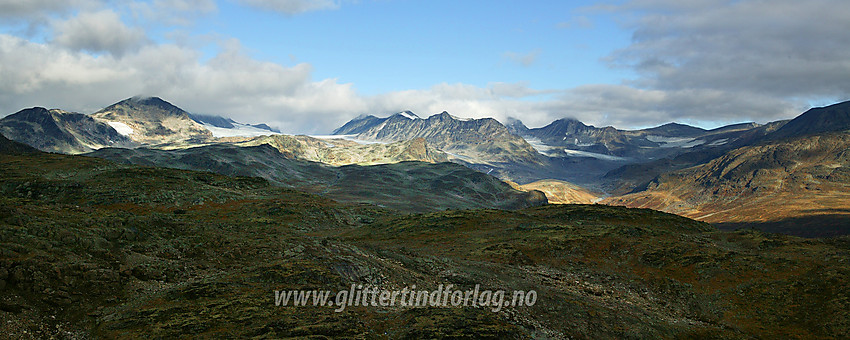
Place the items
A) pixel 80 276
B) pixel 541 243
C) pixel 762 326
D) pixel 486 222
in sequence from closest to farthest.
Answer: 1. pixel 80 276
2. pixel 762 326
3. pixel 541 243
4. pixel 486 222

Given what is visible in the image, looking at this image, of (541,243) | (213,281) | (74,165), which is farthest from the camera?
(74,165)

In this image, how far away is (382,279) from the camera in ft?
122

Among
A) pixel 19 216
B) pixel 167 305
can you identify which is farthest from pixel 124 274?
pixel 19 216

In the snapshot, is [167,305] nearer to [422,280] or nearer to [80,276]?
[80,276]

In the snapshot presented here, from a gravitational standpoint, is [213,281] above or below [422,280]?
above

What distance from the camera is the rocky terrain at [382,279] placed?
24391 millimetres

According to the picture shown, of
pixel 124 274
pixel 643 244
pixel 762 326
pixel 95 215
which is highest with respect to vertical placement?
pixel 95 215

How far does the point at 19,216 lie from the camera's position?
32.1 metres

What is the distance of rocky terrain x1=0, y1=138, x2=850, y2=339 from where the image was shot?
24.4 m

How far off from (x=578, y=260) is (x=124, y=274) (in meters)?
48.9

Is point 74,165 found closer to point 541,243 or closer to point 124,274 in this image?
point 124,274

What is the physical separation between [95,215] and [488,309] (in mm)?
36851

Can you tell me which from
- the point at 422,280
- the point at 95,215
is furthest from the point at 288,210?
the point at 422,280

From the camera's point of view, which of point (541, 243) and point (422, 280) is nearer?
point (422, 280)
